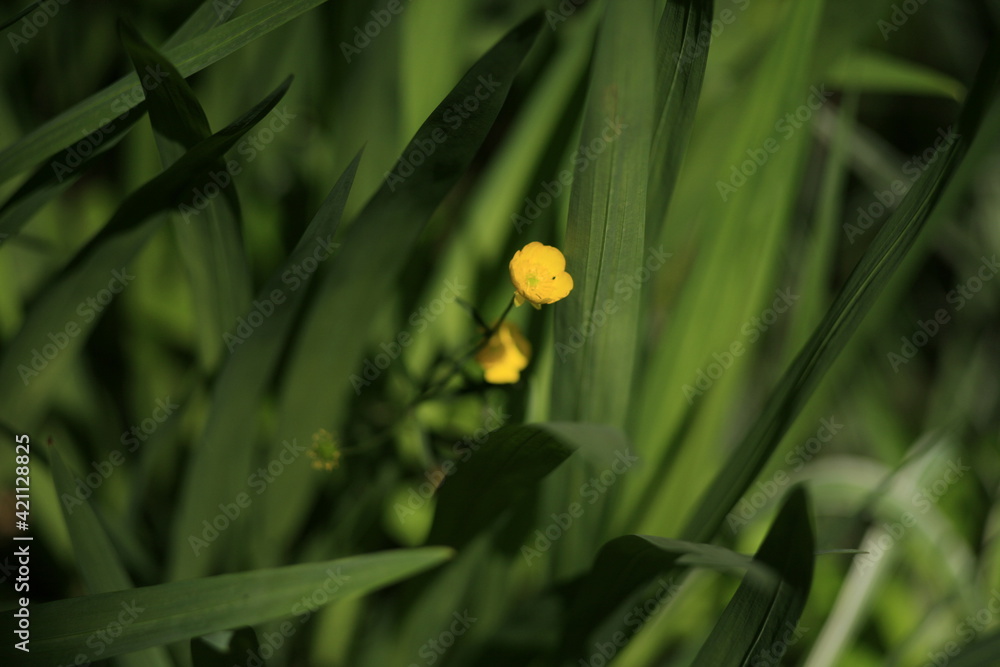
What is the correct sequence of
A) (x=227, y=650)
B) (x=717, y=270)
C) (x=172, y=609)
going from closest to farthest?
(x=172, y=609), (x=227, y=650), (x=717, y=270)

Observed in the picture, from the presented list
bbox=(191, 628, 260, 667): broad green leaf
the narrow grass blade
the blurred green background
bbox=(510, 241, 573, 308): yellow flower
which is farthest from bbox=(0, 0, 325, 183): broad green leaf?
the narrow grass blade

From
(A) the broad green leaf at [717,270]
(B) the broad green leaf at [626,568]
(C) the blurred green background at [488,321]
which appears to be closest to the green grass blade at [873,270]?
(C) the blurred green background at [488,321]

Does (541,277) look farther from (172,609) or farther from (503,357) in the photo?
(172,609)

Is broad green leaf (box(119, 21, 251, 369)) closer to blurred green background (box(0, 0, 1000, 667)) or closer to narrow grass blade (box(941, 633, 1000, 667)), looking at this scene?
blurred green background (box(0, 0, 1000, 667))

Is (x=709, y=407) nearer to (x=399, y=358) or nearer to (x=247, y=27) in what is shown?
(x=399, y=358)

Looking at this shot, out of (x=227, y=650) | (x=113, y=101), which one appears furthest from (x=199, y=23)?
(x=227, y=650)

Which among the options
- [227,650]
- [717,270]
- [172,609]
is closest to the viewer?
[172,609]

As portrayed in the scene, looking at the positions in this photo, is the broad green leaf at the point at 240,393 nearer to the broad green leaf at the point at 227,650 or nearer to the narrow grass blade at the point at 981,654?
the broad green leaf at the point at 227,650
